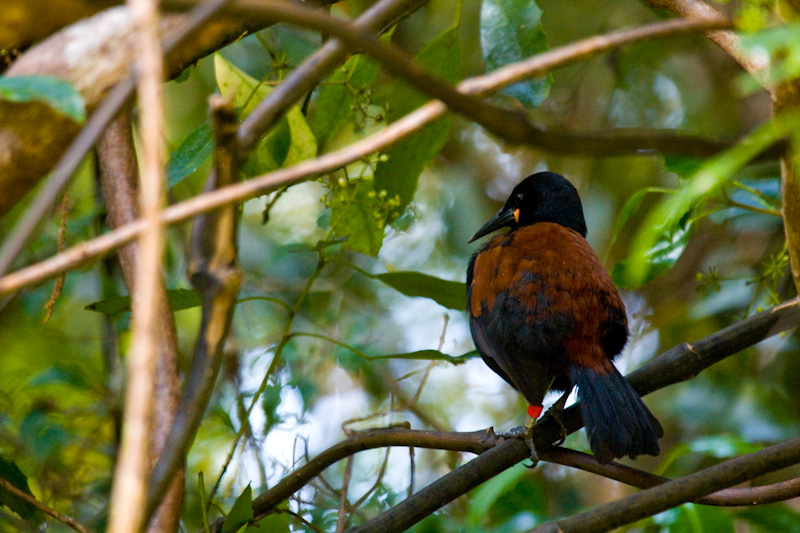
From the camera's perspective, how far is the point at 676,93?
190 inches

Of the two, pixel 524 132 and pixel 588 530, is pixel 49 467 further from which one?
pixel 524 132

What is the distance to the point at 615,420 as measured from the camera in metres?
1.90

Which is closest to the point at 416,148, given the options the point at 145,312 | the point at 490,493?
the point at 490,493

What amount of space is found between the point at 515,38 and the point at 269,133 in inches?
26.7

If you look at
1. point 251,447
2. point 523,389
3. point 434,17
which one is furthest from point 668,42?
point 251,447

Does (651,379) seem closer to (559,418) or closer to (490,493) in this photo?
(559,418)

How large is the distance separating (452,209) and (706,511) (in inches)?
82.5

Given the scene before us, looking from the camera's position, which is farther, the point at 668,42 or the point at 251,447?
the point at 668,42

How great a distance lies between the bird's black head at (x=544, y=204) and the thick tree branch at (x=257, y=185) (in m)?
2.24

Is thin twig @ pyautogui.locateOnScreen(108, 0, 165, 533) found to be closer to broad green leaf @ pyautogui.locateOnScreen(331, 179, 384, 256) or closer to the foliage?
the foliage

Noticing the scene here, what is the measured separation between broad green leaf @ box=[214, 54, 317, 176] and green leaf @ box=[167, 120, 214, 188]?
0.66 ft

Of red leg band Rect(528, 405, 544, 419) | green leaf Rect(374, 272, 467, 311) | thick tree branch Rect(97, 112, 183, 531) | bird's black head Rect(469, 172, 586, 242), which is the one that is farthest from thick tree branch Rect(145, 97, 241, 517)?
bird's black head Rect(469, 172, 586, 242)

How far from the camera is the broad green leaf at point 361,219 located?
2.05 metres

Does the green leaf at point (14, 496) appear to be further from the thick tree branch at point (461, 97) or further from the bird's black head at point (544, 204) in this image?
the bird's black head at point (544, 204)
